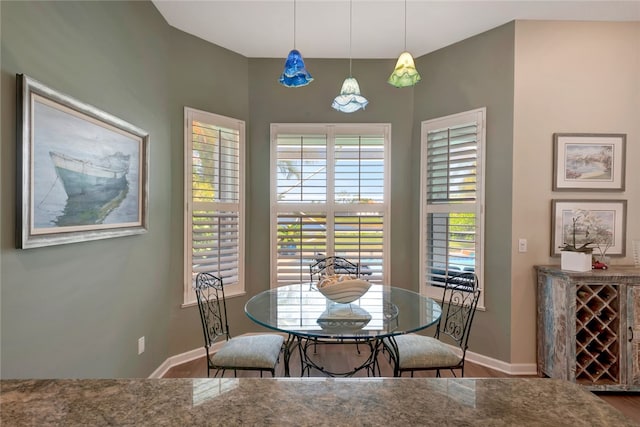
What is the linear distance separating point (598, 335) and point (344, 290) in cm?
216

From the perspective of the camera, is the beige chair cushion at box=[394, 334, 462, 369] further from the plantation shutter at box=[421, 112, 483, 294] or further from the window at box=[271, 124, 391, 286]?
the window at box=[271, 124, 391, 286]

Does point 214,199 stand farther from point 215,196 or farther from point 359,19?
point 359,19

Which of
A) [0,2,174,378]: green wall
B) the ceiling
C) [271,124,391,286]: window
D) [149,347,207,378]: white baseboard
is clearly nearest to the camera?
[0,2,174,378]: green wall

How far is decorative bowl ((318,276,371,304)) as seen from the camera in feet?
6.95

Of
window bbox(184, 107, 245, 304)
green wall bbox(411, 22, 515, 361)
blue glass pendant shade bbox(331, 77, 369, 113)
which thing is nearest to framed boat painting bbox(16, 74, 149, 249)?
window bbox(184, 107, 245, 304)

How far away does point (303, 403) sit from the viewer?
0.78 meters

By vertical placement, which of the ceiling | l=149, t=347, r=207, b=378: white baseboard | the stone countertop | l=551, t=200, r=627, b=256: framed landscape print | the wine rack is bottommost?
l=149, t=347, r=207, b=378: white baseboard

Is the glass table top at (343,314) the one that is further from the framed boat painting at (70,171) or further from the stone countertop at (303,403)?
the framed boat painting at (70,171)

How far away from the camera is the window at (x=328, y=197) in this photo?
3.51 m

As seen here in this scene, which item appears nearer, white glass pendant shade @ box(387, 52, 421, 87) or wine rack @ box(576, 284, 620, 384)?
white glass pendant shade @ box(387, 52, 421, 87)

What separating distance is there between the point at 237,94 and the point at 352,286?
2.43 meters

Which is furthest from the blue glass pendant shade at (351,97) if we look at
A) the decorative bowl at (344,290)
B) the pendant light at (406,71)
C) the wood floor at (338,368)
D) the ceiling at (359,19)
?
the wood floor at (338,368)

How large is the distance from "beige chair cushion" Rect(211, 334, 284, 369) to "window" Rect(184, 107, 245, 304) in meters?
1.14

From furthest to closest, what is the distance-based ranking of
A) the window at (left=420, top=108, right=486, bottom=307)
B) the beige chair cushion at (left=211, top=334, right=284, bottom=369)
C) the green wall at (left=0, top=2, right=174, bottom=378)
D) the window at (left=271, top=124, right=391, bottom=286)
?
the window at (left=271, top=124, right=391, bottom=286) < the window at (left=420, top=108, right=486, bottom=307) < the beige chair cushion at (left=211, top=334, right=284, bottom=369) < the green wall at (left=0, top=2, right=174, bottom=378)
